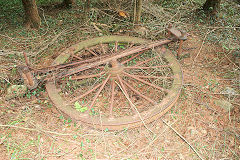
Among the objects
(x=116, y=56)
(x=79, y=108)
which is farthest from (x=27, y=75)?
(x=116, y=56)

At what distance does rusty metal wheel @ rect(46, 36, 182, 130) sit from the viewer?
2.72 m

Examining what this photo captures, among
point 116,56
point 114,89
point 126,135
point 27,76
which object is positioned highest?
point 116,56

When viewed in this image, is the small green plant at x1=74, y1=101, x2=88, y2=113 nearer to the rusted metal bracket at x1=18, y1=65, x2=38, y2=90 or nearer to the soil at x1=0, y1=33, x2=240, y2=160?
the soil at x1=0, y1=33, x2=240, y2=160

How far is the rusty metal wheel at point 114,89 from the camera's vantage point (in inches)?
107

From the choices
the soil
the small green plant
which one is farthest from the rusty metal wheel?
the soil

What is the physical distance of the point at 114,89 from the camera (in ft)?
10.8

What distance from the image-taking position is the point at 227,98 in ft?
10.4

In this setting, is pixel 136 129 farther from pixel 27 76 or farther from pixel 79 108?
pixel 27 76

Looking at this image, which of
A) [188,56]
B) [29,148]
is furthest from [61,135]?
[188,56]

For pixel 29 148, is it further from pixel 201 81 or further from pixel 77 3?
pixel 77 3

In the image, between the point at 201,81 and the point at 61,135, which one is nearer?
the point at 61,135

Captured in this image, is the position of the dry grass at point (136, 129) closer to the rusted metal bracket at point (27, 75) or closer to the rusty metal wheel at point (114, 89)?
the rusty metal wheel at point (114, 89)

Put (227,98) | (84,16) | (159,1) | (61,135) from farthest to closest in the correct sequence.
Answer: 1. (159,1)
2. (84,16)
3. (227,98)
4. (61,135)

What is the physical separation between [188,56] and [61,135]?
105 inches
